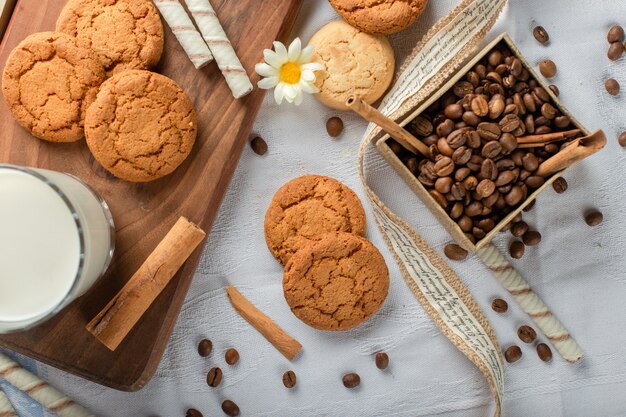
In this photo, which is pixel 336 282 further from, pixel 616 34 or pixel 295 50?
pixel 616 34

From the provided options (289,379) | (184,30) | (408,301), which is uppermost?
(184,30)

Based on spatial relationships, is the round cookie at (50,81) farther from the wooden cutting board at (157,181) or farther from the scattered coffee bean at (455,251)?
the scattered coffee bean at (455,251)

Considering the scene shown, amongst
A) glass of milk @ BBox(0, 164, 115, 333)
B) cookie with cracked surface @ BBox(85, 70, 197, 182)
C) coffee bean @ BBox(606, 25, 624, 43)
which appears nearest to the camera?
glass of milk @ BBox(0, 164, 115, 333)

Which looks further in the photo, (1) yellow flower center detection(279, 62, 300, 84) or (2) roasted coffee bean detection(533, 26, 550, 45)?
(2) roasted coffee bean detection(533, 26, 550, 45)

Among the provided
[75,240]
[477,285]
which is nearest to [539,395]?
[477,285]

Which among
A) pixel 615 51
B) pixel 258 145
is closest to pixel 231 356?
pixel 258 145

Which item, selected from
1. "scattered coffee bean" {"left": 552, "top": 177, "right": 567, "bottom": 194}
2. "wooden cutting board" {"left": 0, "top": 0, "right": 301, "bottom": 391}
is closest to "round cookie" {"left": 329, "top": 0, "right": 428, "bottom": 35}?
"wooden cutting board" {"left": 0, "top": 0, "right": 301, "bottom": 391}

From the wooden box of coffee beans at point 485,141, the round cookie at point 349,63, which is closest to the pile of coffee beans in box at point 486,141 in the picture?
the wooden box of coffee beans at point 485,141

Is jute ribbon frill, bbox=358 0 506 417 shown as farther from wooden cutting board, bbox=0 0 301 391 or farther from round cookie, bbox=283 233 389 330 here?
wooden cutting board, bbox=0 0 301 391
